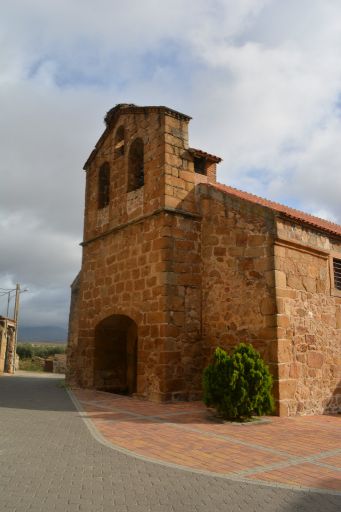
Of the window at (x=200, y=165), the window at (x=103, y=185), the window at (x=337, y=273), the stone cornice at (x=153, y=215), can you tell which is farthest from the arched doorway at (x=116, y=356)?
the window at (x=337, y=273)

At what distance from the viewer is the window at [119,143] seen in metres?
13.6

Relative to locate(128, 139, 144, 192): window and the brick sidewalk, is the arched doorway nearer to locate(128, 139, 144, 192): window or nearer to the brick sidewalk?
the brick sidewalk

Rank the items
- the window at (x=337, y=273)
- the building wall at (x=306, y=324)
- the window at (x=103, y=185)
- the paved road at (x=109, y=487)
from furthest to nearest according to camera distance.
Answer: the window at (x=103, y=185), the window at (x=337, y=273), the building wall at (x=306, y=324), the paved road at (x=109, y=487)

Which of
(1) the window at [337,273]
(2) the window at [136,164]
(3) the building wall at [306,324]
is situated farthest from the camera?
(2) the window at [136,164]

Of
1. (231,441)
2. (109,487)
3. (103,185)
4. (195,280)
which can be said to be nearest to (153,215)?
(195,280)

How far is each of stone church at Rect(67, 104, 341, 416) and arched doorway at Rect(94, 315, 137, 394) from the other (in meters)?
0.04

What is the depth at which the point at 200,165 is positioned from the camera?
12039mm

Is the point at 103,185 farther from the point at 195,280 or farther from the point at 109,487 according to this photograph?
the point at 109,487

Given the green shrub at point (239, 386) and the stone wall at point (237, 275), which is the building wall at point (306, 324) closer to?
the stone wall at point (237, 275)

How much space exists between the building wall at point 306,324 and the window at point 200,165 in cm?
335

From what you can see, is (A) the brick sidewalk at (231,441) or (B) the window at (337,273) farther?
(B) the window at (337,273)

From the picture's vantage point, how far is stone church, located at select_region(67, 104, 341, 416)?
9273mm

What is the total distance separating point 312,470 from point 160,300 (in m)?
5.91

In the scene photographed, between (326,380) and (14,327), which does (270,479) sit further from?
(14,327)
